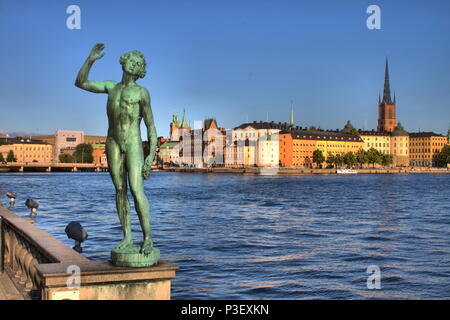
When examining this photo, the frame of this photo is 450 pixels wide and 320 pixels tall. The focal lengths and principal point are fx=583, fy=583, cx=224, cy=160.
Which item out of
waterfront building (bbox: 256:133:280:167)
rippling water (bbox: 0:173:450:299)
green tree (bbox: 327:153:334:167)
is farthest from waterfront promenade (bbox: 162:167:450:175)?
rippling water (bbox: 0:173:450:299)

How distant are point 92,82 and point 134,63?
530mm

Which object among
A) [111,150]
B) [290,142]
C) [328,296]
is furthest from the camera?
[290,142]

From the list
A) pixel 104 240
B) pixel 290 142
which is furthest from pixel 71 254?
pixel 290 142

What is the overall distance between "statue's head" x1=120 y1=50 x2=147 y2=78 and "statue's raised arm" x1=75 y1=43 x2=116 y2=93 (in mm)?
251

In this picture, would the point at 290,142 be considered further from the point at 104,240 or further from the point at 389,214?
the point at 104,240

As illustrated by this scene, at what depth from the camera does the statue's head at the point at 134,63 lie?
260 inches

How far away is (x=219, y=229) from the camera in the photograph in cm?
2606

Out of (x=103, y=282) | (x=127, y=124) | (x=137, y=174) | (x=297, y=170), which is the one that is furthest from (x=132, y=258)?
(x=297, y=170)

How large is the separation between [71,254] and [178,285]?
22.7 feet

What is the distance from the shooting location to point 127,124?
649 centimetres

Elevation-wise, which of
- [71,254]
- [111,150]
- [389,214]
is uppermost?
[111,150]

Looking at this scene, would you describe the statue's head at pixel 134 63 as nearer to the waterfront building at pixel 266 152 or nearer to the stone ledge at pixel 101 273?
the stone ledge at pixel 101 273

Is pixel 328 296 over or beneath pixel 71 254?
beneath

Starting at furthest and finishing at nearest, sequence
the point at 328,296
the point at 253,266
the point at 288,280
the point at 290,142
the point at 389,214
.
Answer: the point at 290,142 → the point at 389,214 → the point at 253,266 → the point at 288,280 → the point at 328,296
